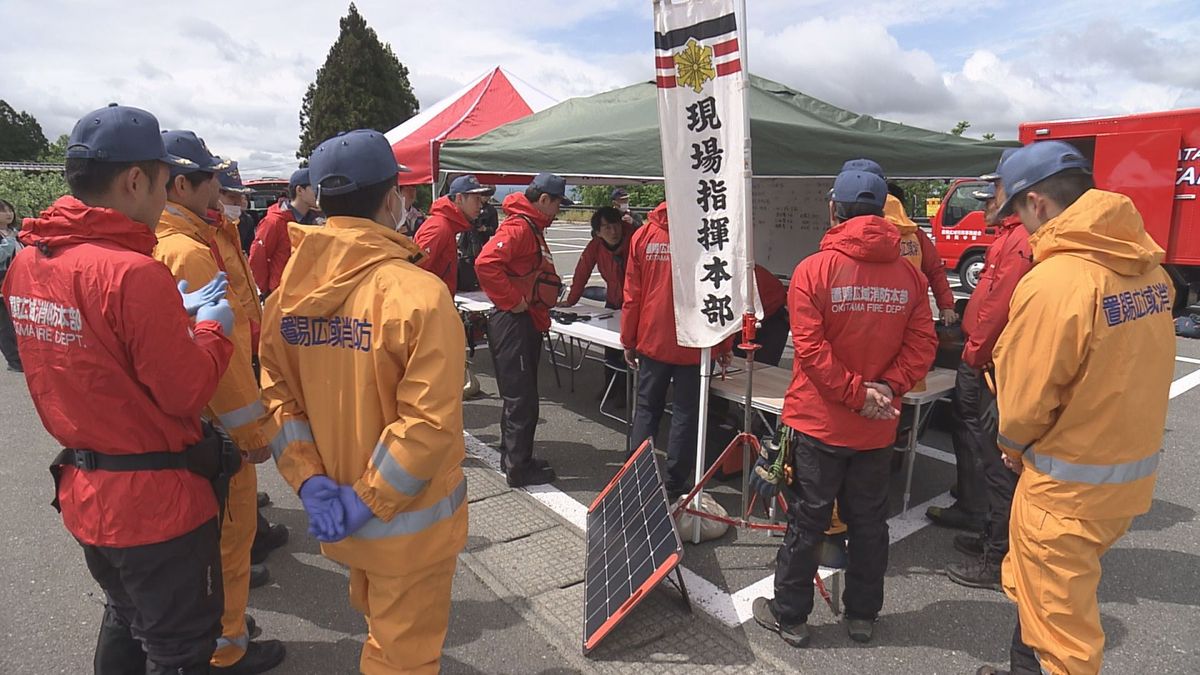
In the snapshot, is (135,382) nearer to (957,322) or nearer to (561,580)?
(561,580)

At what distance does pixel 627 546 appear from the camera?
3.23m

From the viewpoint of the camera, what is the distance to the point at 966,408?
382 cm

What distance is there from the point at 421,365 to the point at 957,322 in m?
4.59

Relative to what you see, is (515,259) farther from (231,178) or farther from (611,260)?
(611,260)

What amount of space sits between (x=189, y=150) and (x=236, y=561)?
1.61 metres

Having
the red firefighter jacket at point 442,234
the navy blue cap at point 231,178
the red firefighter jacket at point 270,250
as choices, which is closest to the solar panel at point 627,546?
the red firefighter jacket at point 442,234

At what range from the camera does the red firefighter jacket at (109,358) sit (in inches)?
70.7

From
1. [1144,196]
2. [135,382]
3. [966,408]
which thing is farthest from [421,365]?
[1144,196]

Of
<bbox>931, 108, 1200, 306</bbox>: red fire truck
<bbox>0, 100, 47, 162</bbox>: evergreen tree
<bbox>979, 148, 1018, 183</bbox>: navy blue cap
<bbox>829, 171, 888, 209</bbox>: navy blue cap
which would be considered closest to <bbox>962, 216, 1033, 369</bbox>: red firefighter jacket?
<bbox>979, 148, 1018, 183</bbox>: navy blue cap

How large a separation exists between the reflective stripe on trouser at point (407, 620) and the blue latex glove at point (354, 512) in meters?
0.17

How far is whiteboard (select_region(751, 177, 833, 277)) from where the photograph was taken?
7188mm

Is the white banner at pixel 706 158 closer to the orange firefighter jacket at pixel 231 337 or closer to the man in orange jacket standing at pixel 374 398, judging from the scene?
the man in orange jacket standing at pixel 374 398

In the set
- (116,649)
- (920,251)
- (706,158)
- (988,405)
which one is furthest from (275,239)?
(988,405)

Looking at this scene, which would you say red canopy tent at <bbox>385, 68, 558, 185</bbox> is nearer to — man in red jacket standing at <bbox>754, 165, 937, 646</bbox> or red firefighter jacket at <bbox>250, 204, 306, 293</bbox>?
red firefighter jacket at <bbox>250, 204, 306, 293</bbox>
